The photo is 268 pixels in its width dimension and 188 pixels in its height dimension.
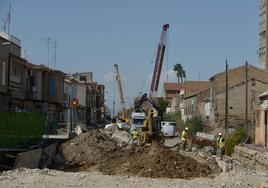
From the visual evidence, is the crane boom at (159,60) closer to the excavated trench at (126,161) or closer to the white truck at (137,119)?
the white truck at (137,119)

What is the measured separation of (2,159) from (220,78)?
2169 inches

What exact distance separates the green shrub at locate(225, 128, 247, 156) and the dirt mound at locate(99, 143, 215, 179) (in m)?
12.8

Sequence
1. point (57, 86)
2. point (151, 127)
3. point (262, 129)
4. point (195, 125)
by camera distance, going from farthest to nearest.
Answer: point (57, 86)
point (195, 125)
point (151, 127)
point (262, 129)

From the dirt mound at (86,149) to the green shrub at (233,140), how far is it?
30.2 ft

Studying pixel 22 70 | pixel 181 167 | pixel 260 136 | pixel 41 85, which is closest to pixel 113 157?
pixel 181 167

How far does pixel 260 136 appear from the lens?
4284 cm

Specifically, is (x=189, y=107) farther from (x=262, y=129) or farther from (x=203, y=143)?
(x=262, y=129)

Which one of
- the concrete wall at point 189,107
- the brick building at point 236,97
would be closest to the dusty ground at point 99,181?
the brick building at point 236,97

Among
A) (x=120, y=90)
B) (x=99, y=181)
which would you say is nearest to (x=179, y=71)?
(x=120, y=90)

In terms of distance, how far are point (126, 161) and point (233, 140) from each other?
16.4m

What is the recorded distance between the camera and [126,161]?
1195 inches

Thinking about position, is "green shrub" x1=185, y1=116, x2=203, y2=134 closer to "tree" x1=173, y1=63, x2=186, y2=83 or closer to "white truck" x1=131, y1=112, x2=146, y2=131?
"white truck" x1=131, y1=112, x2=146, y2=131

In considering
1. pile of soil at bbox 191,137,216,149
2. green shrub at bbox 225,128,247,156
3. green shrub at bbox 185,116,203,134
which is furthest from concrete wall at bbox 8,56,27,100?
green shrub at bbox 225,128,247,156

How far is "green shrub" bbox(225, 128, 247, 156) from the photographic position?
42987 millimetres
